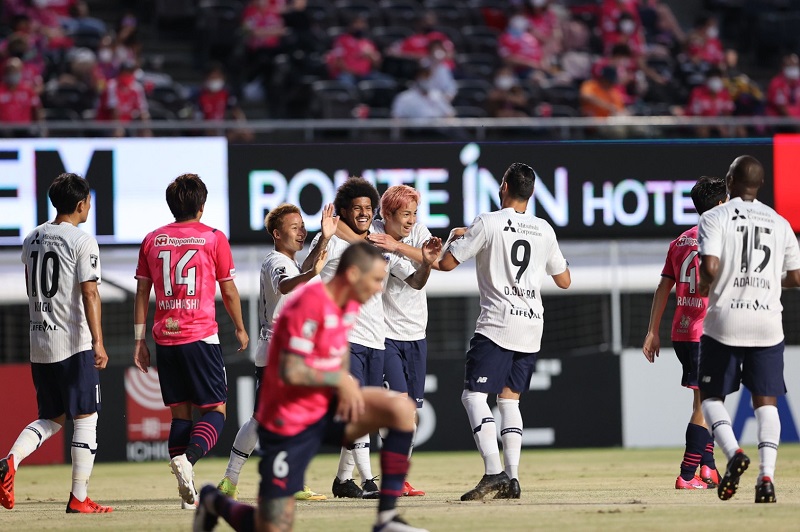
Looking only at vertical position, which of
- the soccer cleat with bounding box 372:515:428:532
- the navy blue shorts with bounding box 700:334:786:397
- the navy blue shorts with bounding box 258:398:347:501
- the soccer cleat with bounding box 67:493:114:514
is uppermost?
the navy blue shorts with bounding box 700:334:786:397

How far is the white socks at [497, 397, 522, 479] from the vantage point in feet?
30.3

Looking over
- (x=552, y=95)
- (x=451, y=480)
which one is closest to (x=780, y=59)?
(x=552, y=95)

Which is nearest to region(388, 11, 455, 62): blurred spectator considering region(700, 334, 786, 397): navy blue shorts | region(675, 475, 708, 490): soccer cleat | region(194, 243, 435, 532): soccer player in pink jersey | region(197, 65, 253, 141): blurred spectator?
region(197, 65, 253, 141): blurred spectator

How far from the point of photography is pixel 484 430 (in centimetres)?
918

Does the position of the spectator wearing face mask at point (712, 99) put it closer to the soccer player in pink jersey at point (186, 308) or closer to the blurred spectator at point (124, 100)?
the blurred spectator at point (124, 100)

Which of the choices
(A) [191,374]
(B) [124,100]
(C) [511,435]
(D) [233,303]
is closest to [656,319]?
(C) [511,435]

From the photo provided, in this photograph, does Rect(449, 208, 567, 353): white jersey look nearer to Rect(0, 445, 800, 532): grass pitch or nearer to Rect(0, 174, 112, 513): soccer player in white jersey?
Rect(0, 445, 800, 532): grass pitch

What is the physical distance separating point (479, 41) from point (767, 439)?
14709 mm

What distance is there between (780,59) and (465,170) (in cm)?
1034

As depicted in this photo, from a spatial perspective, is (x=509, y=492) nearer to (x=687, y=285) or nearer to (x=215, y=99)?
(x=687, y=285)

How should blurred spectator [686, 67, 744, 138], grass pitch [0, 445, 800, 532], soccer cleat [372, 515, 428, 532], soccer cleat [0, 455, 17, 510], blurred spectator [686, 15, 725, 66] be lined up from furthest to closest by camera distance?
1. blurred spectator [686, 15, 725, 66]
2. blurred spectator [686, 67, 744, 138]
3. soccer cleat [0, 455, 17, 510]
4. grass pitch [0, 445, 800, 532]
5. soccer cleat [372, 515, 428, 532]

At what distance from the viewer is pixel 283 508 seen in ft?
20.4

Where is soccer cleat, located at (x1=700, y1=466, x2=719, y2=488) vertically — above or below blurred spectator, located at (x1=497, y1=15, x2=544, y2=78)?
below

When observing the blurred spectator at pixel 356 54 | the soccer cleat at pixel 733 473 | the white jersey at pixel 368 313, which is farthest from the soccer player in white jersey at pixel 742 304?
the blurred spectator at pixel 356 54
